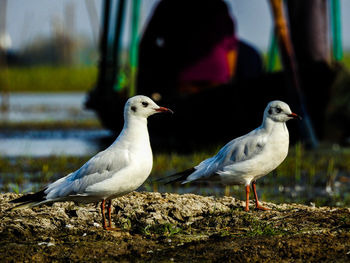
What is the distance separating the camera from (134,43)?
14.4 metres

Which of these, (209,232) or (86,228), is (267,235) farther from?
(86,228)

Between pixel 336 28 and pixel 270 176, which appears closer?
pixel 270 176

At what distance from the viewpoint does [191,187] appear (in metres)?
8.38

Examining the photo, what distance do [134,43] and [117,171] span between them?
974 cm

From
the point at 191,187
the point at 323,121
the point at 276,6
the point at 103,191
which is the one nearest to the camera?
the point at 103,191

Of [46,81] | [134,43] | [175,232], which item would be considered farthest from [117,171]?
[46,81]

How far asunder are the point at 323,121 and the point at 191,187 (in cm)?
486

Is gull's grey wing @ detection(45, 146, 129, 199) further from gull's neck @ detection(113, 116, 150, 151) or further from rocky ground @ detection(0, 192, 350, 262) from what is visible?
rocky ground @ detection(0, 192, 350, 262)

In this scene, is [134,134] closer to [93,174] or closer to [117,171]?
[117,171]

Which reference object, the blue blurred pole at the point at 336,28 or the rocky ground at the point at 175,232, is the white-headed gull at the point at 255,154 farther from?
the blue blurred pole at the point at 336,28

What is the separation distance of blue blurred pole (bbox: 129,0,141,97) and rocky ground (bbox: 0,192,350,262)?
7.85 meters

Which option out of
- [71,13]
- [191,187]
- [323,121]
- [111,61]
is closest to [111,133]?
[111,61]

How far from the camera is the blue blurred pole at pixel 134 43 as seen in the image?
13.7 m

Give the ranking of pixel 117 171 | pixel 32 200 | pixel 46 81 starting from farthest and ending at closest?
pixel 46 81, pixel 32 200, pixel 117 171
